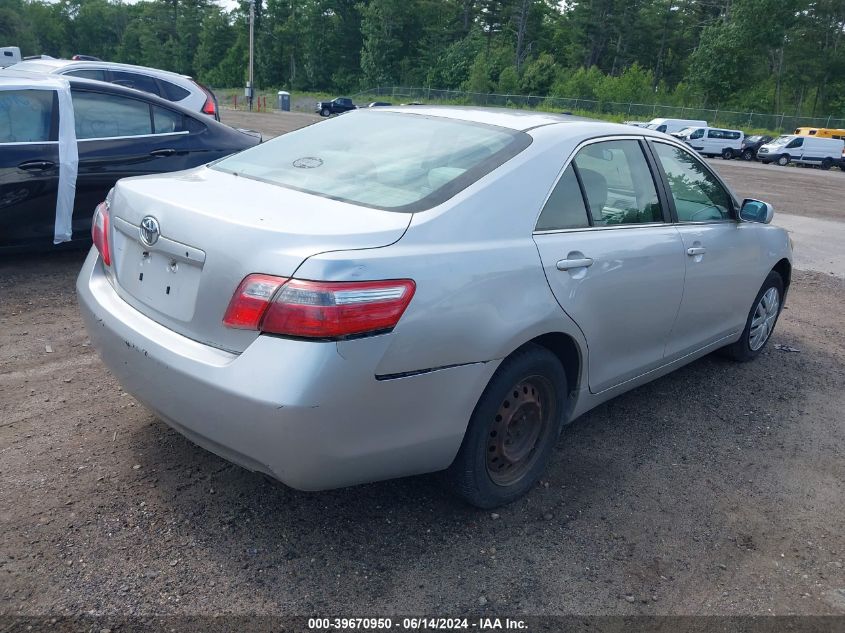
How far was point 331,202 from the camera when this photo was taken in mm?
2777

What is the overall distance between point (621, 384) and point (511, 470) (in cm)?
89

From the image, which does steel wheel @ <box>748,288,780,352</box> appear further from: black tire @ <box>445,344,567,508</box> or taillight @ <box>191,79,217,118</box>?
taillight @ <box>191,79,217,118</box>

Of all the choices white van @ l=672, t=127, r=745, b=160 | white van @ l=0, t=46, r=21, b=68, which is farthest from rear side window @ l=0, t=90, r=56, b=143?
white van @ l=672, t=127, r=745, b=160

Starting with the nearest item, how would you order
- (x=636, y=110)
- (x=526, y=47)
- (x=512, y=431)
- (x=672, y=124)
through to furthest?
(x=512, y=431) < (x=672, y=124) < (x=636, y=110) < (x=526, y=47)

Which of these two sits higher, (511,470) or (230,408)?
(230,408)

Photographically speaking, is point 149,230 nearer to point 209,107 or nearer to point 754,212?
point 754,212

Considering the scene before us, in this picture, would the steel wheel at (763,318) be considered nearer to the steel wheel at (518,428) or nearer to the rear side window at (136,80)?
the steel wheel at (518,428)

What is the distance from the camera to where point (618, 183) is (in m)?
3.66

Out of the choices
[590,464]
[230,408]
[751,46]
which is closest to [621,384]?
[590,464]

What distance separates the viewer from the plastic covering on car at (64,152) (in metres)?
5.74

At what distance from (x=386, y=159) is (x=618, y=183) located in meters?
1.23

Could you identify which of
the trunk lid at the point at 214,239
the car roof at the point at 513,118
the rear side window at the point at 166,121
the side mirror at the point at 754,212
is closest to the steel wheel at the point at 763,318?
the side mirror at the point at 754,212

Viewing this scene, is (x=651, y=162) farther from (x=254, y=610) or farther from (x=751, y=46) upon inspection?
(x=751, y=46)

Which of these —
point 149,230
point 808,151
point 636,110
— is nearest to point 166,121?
point 149,230
